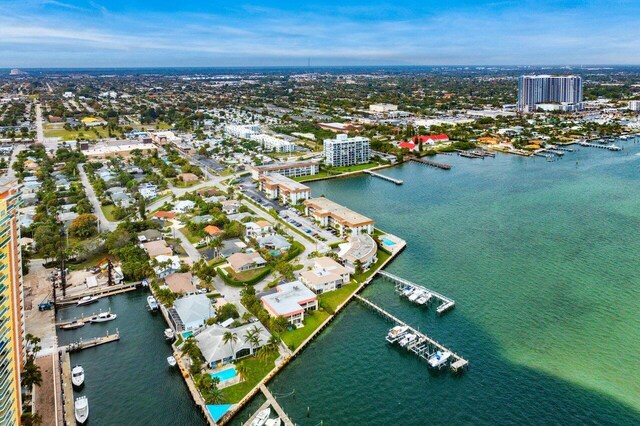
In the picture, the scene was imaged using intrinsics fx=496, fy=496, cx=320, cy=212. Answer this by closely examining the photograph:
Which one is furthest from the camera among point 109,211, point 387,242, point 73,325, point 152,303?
point 109,211

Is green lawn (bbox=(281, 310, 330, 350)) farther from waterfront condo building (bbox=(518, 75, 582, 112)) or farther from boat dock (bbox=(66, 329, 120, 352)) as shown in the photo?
waterfront condo building (bbox=(518, 75, 582, 112))

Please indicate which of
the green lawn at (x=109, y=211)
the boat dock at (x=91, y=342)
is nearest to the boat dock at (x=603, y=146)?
the green lawn at (x=109, y=211)

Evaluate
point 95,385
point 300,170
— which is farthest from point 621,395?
point 300,170

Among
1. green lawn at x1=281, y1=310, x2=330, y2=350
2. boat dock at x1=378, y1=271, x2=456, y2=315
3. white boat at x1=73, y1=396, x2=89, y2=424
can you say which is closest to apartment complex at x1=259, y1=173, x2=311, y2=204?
boat dock at x1=378, y1=271, x2=456, y2=315

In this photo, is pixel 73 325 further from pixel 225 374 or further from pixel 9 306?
pixel 9 306

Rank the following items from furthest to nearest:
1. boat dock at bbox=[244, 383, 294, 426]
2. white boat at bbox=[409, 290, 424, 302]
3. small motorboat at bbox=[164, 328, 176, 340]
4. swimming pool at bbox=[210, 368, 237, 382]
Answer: white boat at bbox=[409, 290, 424, 302], small motorboat at bbox=[164, 328, 176, 340], swimming pool at bbox=[210, 368, 237, 382], boat dock at bbox=[244, 383, 294, 426]

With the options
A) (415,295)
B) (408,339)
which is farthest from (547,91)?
(408,339)

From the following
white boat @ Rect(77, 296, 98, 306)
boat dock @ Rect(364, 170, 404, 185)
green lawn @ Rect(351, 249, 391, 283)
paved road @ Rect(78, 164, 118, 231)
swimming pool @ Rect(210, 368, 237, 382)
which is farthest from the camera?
boat dock @ Rect(364, 170, 404, 185)
